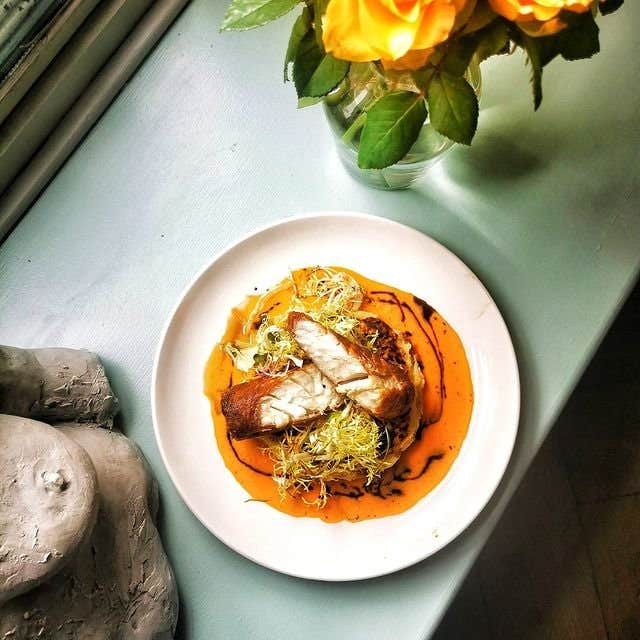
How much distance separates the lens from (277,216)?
41.2 inches

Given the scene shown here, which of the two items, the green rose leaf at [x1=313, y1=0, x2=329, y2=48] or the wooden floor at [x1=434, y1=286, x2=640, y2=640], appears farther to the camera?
the wooden floor at [x1=434, y1=286, x2=640, y2=640]

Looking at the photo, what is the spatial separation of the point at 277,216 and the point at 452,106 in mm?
483

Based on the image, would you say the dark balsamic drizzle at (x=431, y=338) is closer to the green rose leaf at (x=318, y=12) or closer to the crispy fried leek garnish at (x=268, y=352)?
the crispy fried leek garnish at (x=268, y=352)

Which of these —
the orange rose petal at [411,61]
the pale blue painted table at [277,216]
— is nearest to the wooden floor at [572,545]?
the pale blue painted table at [277,216]

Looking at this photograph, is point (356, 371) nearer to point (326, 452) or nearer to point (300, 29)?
point (326, 452)

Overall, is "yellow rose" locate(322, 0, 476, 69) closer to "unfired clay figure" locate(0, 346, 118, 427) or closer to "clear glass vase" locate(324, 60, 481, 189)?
"clear glass vase" locate(324, 60, 481, 189)

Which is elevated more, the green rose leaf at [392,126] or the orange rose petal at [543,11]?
the orange rose petal at [543,11]

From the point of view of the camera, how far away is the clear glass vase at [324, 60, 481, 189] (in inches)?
29.4

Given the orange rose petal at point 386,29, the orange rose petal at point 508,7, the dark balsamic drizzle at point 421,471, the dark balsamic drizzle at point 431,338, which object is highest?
the orange rose petal at point 386,29

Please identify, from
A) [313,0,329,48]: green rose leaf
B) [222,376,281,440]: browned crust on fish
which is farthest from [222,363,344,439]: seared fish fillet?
[313,0,329,48]: green rose leaf

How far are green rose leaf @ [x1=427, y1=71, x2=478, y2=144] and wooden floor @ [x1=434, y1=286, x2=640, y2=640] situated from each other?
989 millimetres

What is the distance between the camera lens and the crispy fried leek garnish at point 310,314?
96 cm

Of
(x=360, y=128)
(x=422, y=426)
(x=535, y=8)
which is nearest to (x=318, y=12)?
(x=535, y=8)

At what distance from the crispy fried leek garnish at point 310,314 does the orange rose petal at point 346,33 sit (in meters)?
0.50
